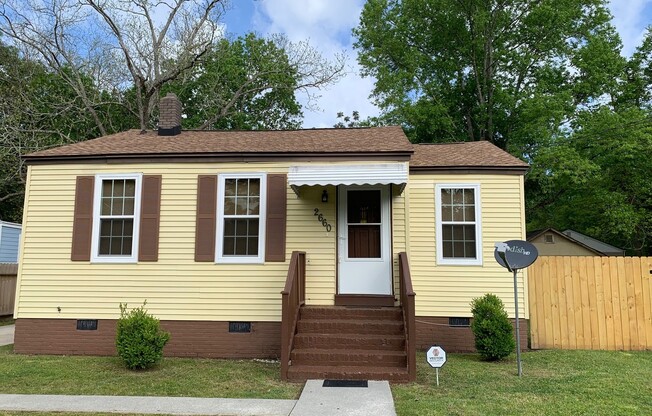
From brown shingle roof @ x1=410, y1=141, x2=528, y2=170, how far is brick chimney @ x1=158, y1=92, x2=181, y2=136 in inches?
199

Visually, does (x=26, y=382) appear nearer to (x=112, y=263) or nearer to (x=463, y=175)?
(x=112, y=263)

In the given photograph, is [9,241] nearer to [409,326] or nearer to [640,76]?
[409,326]

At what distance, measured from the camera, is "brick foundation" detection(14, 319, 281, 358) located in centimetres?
777

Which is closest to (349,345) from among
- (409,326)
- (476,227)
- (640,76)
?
(409,326)

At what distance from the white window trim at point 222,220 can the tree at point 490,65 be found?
12.9 m

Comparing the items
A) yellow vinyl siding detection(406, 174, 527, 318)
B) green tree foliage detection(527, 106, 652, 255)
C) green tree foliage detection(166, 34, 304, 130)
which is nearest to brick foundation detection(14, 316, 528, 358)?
yellow vinyl siding detection(406, 174, 527, 318)

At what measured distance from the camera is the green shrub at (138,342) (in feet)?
21.3

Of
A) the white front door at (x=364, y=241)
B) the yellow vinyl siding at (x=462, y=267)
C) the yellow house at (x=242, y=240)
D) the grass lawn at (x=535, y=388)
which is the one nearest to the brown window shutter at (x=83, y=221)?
Result: the yellow house at (x=242, y=240)

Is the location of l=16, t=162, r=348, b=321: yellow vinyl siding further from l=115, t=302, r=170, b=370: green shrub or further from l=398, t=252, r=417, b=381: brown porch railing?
l=398, t=252, r=417, b=381: brown porch railing

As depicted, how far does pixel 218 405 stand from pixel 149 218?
4.20m

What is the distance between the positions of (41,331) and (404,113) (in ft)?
52.1

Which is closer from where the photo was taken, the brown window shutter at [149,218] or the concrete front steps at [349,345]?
the concrete front steps at [349,345]

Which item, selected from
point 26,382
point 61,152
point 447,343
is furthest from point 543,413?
point 61,152

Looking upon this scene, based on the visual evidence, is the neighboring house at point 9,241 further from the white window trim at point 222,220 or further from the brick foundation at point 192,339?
the white window trim at point 222,220
